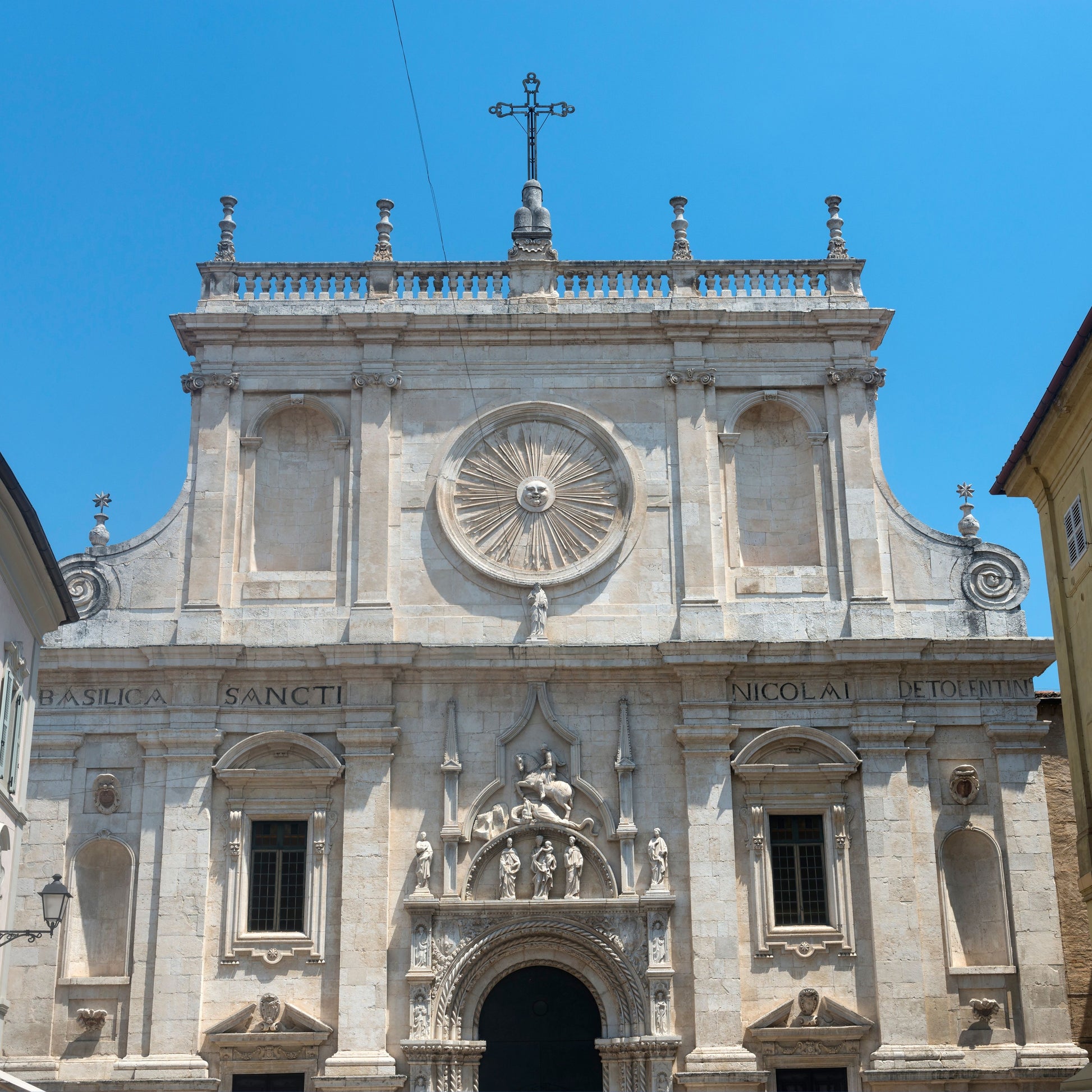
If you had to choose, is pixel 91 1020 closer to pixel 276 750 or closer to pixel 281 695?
pixel 276 750

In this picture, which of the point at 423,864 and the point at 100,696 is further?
the point at 100,696

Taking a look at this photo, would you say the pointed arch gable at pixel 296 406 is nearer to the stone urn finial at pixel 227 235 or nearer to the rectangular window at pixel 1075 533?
the stone urn finial at pixel 227 235

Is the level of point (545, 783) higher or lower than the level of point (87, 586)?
lower

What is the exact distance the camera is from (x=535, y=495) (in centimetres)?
2373

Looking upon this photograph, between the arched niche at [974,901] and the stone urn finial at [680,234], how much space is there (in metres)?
9.46

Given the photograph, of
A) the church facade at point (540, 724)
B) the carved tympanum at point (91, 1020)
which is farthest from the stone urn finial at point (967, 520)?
the carved tympanum at point (91, 1020)

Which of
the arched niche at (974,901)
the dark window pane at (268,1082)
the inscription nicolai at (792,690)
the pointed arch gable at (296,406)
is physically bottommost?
the dark window pane at (268,1082)

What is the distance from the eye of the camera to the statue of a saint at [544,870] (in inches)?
846

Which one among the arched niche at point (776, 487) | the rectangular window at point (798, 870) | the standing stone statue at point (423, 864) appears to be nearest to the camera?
the standing stone statue at point (423, 864)

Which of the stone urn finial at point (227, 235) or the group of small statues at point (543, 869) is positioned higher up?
the stone urn finial at point (227, 235)

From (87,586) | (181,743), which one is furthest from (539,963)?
(87,586)

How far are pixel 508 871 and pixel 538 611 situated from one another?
3.65m

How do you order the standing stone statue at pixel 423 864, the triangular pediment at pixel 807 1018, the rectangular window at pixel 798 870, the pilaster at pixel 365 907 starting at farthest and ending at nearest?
1. the rectangular window at pixel 798 870
2. the standing stone statue at pixel 423 864
3. the triangular pediment at pixel 807 1018
4. the pilaster at pixel 365 907

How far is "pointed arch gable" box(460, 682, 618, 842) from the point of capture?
2191 cm
